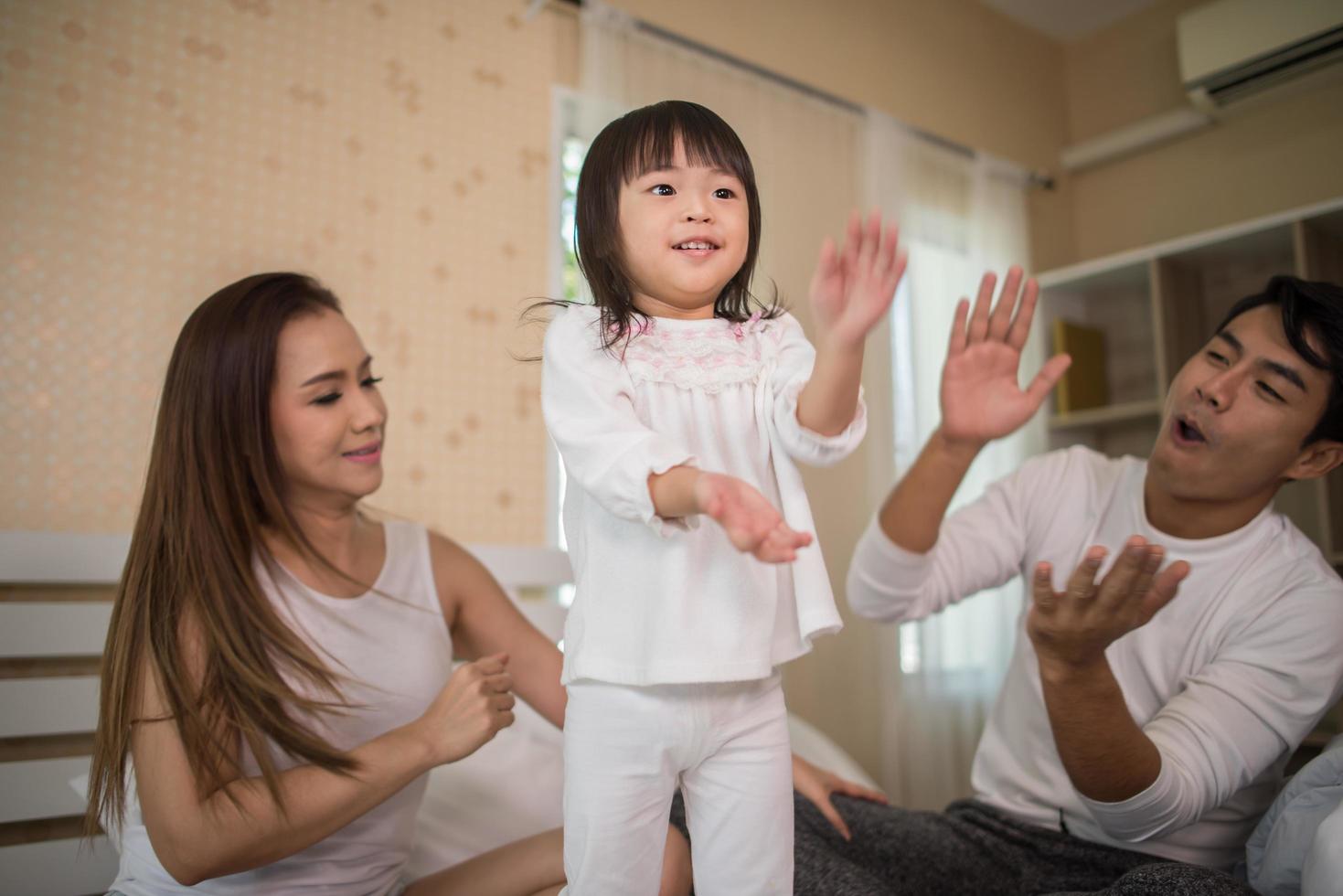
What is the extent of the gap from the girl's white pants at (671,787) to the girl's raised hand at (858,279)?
343 mm

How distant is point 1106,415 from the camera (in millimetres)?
3381

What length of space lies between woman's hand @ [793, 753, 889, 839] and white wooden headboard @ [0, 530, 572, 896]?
3.57 feet

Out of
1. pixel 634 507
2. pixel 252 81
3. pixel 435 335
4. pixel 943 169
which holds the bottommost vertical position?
pixel 634 507

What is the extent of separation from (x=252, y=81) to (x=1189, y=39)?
3.01 meters

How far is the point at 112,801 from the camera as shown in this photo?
1.16 metres

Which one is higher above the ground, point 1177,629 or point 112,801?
point 1177,629

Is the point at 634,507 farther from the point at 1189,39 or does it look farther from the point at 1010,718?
the point at 1189,39

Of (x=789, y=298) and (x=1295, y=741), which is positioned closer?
(x=1295, y=741)

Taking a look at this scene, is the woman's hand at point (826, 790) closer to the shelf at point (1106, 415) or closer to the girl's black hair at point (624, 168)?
the girl's black hair at point (624, 168)

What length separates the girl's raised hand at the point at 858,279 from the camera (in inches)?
32.7

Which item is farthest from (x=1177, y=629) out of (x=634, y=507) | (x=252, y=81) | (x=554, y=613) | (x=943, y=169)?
(x=943, y=169)

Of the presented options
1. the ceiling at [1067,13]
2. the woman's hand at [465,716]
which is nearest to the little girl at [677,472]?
the woman's hand at [465,716]

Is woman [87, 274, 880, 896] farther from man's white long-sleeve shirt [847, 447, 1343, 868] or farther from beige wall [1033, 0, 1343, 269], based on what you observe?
beige wall [1033, 0, 1343, 269]

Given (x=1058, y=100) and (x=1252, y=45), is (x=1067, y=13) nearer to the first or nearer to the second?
(x=1058, y=100)
